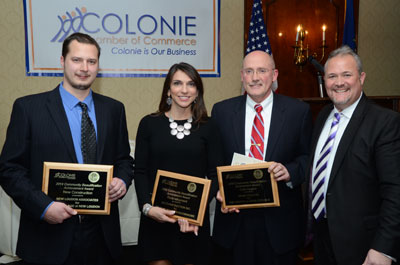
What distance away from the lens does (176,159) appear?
221 centimetres

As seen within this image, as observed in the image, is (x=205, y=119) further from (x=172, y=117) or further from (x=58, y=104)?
(x=58, y=104)

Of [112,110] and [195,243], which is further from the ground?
[112,110]

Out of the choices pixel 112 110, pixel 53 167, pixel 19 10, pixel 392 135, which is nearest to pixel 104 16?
pixel 19 10

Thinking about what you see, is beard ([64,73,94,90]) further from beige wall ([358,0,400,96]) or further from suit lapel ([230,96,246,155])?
beige wall ([358,0,400,96])

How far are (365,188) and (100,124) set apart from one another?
1.62 meters

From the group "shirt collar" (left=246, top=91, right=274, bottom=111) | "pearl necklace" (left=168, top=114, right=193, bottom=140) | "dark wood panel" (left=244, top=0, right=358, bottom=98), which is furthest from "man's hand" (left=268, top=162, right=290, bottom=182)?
"dark wood panel" (left=244, top=0, right=358, bottom=98)

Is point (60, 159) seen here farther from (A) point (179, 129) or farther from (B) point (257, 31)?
(B) point (257, 31)

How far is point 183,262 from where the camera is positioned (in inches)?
86.6

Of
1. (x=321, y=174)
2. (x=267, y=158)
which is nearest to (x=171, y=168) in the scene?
(x=267, y=158)

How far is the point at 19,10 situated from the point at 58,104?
3.67 metres

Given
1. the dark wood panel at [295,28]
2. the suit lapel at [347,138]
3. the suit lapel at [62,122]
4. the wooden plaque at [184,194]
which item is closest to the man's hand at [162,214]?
the wooden plaque at [184,194]

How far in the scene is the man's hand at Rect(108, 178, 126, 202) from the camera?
6.32 ft

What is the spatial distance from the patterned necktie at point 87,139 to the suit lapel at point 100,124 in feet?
0.10

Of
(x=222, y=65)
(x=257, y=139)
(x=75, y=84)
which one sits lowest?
(x=257, y=139)
